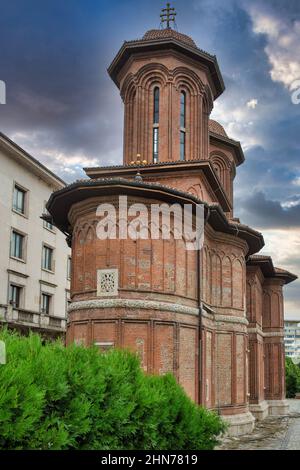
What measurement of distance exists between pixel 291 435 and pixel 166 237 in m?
9.83

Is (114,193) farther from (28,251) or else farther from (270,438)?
(28,251)

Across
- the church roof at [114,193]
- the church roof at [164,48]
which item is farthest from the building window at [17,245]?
the church roof at [114,193]

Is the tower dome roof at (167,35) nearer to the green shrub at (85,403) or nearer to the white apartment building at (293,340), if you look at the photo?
the green shrub at (85,403)

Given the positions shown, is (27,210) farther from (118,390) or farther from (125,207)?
(118,390)

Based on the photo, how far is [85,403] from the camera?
8078 mm

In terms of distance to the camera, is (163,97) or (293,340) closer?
(163,97)

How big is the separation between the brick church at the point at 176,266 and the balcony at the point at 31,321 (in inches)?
234

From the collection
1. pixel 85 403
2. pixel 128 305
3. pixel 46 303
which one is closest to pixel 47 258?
pixel 46 303

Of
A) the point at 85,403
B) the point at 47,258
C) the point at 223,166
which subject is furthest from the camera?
the point at 223,166

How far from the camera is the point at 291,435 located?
72.0 feet

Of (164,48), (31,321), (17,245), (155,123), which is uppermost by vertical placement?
(164,48)

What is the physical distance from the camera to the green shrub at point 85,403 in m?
6.90

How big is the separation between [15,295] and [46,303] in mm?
3486
